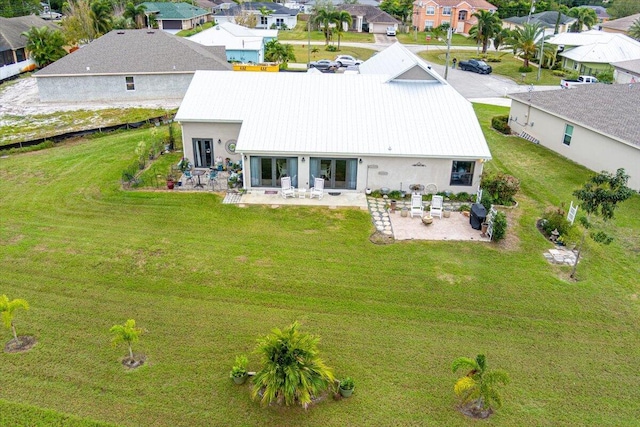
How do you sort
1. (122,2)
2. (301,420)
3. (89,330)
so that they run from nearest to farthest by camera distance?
(301,420)
(89,330)
(122,2)

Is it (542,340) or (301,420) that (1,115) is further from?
(542,340)

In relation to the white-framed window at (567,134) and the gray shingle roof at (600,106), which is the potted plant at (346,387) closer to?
the gray shingle roof at (600,106)

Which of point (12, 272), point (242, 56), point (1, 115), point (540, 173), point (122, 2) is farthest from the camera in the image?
point (122, 2)

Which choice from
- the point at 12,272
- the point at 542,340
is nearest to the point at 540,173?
the point at 542,340

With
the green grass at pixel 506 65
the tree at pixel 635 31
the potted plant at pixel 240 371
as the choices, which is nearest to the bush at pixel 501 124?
the green grass at pixel 506 65

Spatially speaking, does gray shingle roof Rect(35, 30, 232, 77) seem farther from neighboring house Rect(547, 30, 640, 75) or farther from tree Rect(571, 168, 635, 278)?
neighboring house Rect(547, 30, 640, 75)

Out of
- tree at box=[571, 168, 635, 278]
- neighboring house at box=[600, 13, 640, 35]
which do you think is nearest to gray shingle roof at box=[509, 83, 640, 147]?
tree at box=[571, 168, 635, 278]
